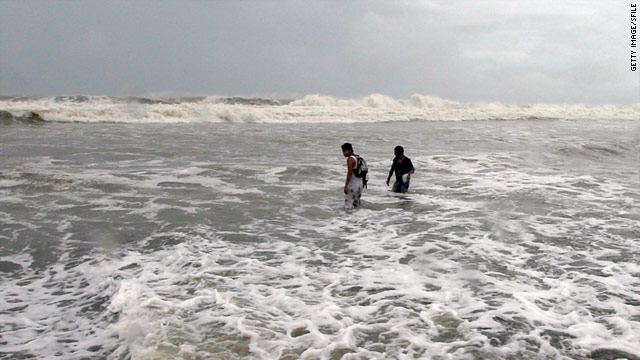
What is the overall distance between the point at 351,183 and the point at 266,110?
30.6 metres

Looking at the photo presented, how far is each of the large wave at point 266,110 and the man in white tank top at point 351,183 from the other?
86.5 ft

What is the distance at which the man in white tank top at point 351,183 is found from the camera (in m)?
8.95

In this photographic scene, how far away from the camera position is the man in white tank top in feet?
29.4

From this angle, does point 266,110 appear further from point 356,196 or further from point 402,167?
point 356,196

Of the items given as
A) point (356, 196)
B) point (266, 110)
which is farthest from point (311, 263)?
point (266, 110)

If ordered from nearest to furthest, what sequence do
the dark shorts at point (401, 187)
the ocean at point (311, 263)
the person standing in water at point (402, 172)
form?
the ocean at point (311, 263), the person standing in water at point (402, 172), the dark shorts at point (401, 187)

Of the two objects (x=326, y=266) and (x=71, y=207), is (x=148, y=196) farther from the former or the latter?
(x=326, y=266)

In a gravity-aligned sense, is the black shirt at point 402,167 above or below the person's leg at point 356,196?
above

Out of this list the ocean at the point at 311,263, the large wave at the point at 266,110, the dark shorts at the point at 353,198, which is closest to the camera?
the ocean at the point at 311,263

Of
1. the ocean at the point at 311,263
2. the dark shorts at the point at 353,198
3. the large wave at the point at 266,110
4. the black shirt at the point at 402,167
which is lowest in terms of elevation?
the ocean at the point at 311,263

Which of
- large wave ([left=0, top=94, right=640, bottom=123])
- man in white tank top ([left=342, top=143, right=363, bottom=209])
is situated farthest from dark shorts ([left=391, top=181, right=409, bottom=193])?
large wave ([left=0, top=94, right=640, bottom=123])

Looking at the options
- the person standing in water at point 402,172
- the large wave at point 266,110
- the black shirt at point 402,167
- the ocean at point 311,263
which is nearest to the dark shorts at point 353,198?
the ocean at point 311,263

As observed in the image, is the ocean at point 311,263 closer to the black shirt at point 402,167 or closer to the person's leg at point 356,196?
the person's leg at point 356,196

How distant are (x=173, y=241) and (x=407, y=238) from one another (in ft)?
10.5
